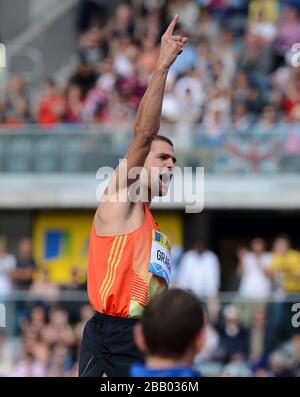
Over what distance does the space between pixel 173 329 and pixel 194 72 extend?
14.2 metres

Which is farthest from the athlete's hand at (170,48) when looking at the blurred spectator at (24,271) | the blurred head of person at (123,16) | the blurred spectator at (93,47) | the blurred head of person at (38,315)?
the blurred head of person at (123,16)

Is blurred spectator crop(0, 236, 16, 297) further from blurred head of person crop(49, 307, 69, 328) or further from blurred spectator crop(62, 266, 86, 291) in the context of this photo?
blurred head of person crop(49, 307, 69, 328)

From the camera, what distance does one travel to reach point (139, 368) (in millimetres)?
5117

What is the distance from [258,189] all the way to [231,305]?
4095 millimetres

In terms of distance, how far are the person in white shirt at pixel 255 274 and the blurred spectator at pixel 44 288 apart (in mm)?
2551

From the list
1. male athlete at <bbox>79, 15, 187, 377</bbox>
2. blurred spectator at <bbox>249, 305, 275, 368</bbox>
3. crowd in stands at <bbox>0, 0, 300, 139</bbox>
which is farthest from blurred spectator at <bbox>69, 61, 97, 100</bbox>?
male athlete at <bbox>79, 15, 187, 377</bbox>

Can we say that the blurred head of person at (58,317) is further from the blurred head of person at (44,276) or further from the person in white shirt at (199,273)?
the person in white shirt at (199,273)

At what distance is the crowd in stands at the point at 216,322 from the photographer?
14.4m

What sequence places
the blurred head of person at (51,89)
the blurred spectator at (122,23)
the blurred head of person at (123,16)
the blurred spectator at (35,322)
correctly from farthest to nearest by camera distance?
the blurred head of person at (123,16), the blurred spectator at (122,23), the blurred head of person at (51,89), the blurred spectator at (35,322)

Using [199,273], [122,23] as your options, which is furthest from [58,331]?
[122,23]

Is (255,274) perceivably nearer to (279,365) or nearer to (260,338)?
(260,338)

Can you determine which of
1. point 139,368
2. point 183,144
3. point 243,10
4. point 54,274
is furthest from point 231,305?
point 139,368

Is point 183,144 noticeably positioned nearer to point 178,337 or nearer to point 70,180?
point 70,180

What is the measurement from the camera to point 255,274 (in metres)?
16.5
